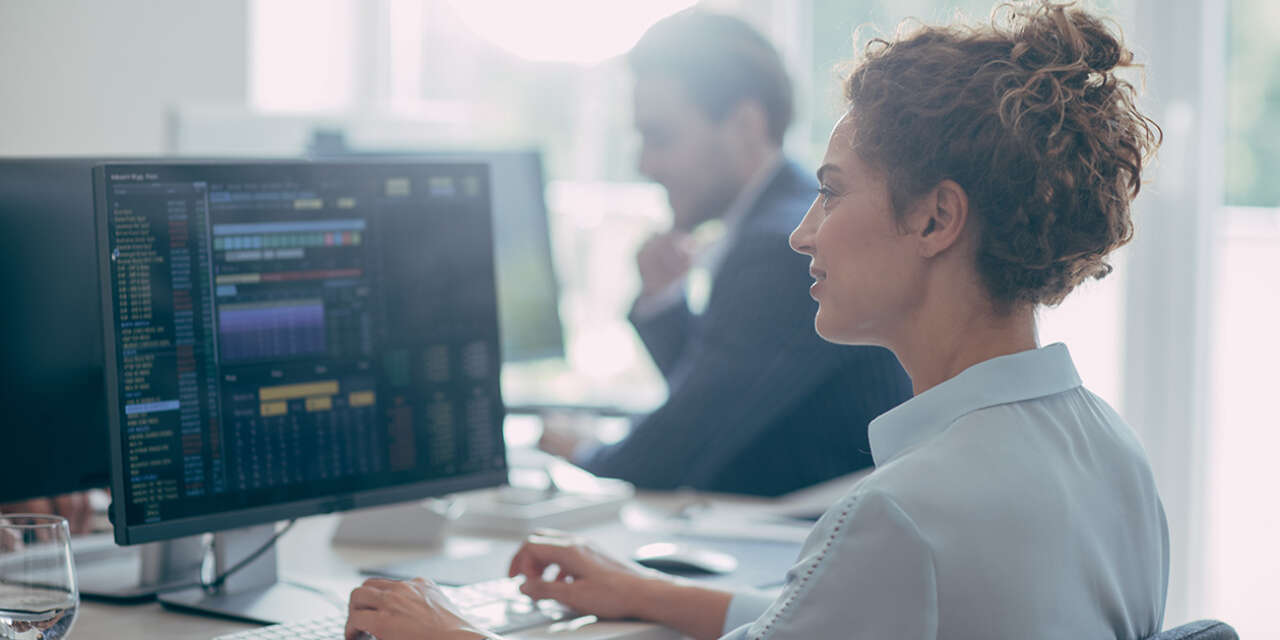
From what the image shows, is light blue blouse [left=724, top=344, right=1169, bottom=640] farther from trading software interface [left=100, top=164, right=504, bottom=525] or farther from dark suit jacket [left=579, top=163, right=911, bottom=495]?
dark suit jacket [left=579, top=163, right=911, bottom=495]

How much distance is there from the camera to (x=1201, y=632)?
0.90m

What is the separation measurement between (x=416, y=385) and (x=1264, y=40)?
2448mm

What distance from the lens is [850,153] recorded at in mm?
1105

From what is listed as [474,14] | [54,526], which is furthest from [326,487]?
[474,14]

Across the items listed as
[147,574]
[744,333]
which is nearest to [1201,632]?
[147,574]

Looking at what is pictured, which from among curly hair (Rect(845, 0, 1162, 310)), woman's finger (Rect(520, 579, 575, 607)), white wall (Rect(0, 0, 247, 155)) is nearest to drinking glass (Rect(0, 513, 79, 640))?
woman's finger (Rect(520, 579, 575, 607))

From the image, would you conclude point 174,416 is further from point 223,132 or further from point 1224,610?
point 1224,610

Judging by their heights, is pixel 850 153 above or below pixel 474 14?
below

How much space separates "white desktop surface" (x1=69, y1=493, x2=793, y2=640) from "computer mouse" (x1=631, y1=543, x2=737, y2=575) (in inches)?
8.6

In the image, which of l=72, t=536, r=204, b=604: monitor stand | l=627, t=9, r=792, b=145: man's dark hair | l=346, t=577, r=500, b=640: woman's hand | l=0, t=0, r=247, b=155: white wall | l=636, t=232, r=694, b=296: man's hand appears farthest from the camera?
l=0, t=0, r=247, b=155: white wall

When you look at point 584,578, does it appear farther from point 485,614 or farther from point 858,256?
point 858,256

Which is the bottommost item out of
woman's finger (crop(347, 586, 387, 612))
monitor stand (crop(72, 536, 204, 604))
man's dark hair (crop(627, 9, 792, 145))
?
monitor stand (crop(72, 536, 204, 604))

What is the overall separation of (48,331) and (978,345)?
101cm

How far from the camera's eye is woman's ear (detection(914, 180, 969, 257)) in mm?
1022
